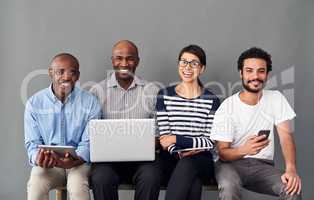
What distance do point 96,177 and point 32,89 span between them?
4.07 feet

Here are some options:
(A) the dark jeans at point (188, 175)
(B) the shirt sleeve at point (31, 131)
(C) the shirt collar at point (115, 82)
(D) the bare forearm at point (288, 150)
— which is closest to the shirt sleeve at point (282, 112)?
(D) the bare forearm at point (288, 150)

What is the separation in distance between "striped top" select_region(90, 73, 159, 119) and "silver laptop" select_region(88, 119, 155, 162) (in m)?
0.47

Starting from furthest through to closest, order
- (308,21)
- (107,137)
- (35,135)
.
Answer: (308,21) < (35,135) < (107,137)

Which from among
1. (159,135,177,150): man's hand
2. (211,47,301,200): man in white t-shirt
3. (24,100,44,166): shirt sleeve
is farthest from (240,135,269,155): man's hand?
(24,100,44,166): shirt sleeve

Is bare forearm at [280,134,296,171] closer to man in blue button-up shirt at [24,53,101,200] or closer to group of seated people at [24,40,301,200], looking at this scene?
group of seated people at [24,40,301,200]

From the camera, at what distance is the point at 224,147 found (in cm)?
278

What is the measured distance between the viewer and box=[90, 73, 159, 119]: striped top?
3.13m

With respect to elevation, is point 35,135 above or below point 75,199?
above

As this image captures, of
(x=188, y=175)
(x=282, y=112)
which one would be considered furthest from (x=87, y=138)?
(x=282, y=112)

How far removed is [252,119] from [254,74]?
28cm

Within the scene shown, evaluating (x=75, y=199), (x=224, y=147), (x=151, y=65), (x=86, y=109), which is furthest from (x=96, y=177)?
(x=151, y=65)

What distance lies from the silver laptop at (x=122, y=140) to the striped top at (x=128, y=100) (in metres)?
0.47

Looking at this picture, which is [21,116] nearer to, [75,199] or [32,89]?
[32,89]

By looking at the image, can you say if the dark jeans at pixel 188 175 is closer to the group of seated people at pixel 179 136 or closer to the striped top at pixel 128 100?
the group of seated people at pixel 179 136
